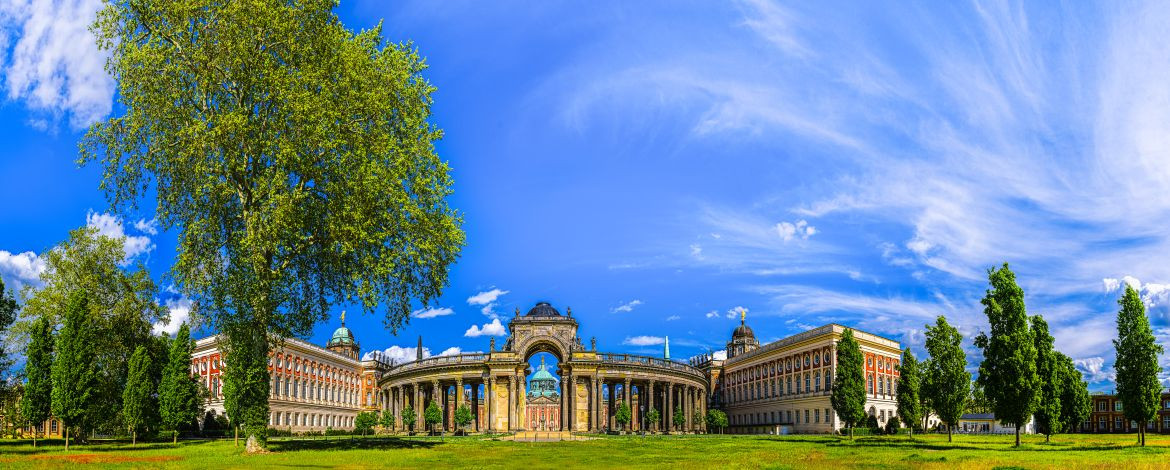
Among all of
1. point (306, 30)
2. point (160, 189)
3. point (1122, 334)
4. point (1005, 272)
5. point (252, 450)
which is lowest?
point (252, 450)

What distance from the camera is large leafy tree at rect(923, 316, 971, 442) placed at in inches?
2271

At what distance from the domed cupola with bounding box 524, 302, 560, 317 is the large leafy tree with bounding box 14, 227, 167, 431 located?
45.8 metres

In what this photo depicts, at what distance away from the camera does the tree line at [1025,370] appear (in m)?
47.1

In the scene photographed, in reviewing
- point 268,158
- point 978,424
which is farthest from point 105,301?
point 978,424

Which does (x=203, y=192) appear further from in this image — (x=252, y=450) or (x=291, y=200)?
(x=252, y=450)

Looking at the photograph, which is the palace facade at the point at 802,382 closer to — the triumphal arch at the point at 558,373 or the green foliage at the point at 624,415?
the triumphal arch at the point at 558,373

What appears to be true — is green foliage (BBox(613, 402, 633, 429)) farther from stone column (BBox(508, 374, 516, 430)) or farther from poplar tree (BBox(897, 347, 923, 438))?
poplar tree (BBox(897, 347, 923, 438))

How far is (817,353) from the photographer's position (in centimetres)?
9512

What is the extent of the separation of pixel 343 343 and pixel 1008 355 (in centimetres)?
10300

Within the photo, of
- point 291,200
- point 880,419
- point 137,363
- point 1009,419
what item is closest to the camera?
point 291,200

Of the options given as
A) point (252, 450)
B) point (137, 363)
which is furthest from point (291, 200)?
point (137, 363)

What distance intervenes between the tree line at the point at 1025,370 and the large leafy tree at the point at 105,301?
58.6m

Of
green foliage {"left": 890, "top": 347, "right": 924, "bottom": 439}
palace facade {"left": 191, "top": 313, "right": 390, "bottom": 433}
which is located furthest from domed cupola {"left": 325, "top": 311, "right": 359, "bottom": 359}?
green foliage {"left": 890, "top": 347, "right": 924, "bottom": 439}

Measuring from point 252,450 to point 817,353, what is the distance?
239 feet
